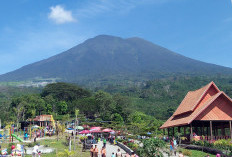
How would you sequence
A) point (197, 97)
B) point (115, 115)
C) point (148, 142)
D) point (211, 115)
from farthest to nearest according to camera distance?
point (115, 115), point (197, 97), point (211, 115), point (148, 142)

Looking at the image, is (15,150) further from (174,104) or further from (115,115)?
(174,104)

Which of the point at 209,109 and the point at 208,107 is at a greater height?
the point at 208,107

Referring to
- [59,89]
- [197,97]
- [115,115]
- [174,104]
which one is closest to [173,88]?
[174,104]

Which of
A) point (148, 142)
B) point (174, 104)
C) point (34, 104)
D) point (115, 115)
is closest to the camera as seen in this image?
point (148, 142)

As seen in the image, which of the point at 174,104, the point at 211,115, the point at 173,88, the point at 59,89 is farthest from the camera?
the point at 173,88

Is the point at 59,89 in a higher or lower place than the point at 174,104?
higher

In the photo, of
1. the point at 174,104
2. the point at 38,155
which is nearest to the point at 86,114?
the point at 174,104

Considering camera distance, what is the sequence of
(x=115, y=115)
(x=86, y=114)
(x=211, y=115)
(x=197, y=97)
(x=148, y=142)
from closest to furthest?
(x=148, y=142) → (x=211, y=115) → (x=197, y=97) → (x=115, y=115) → (x=86, y=114)

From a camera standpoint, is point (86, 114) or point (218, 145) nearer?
point (218, 145)

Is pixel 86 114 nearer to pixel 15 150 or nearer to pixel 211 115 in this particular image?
pixel 211 115
